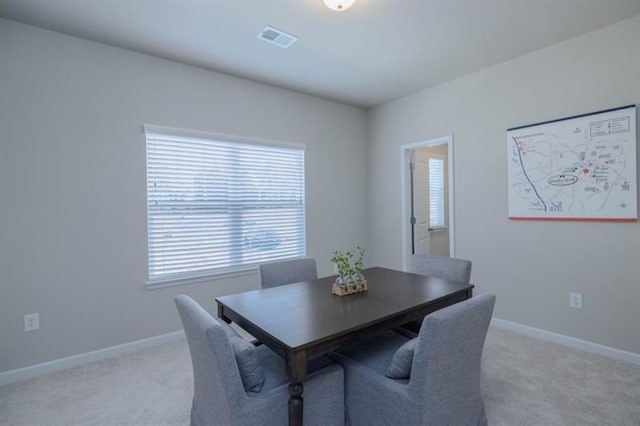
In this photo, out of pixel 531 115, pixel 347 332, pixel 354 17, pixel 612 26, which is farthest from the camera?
pixel 531 115

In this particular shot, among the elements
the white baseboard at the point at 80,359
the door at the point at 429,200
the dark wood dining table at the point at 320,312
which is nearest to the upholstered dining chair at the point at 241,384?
the dark wood dining table at the point at 320,312

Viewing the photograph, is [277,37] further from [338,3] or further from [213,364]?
[213,364]

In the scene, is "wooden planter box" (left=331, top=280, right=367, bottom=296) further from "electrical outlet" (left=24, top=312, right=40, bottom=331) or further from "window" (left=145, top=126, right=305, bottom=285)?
"electrical outlet" (left=24, top=312, right=40, bottom=331)

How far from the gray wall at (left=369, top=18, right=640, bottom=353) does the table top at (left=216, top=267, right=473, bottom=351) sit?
1.41 m

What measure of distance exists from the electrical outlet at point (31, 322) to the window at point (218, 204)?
82 centimetres

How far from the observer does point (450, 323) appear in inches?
51.1

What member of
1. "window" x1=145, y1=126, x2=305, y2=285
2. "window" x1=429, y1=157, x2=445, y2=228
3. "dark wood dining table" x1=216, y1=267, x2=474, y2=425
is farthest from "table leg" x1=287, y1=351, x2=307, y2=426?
"window" x1=429, y1=157, x2=445, y2=228

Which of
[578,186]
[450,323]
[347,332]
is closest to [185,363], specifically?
[347,332]

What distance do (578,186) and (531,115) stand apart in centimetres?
79

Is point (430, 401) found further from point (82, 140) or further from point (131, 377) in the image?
point (82, 140)

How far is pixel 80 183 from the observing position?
2660 millimetres

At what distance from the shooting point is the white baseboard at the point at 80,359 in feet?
7.88

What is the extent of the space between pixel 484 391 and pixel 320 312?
1.36 metres

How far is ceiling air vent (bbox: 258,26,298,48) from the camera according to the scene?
2.57m
